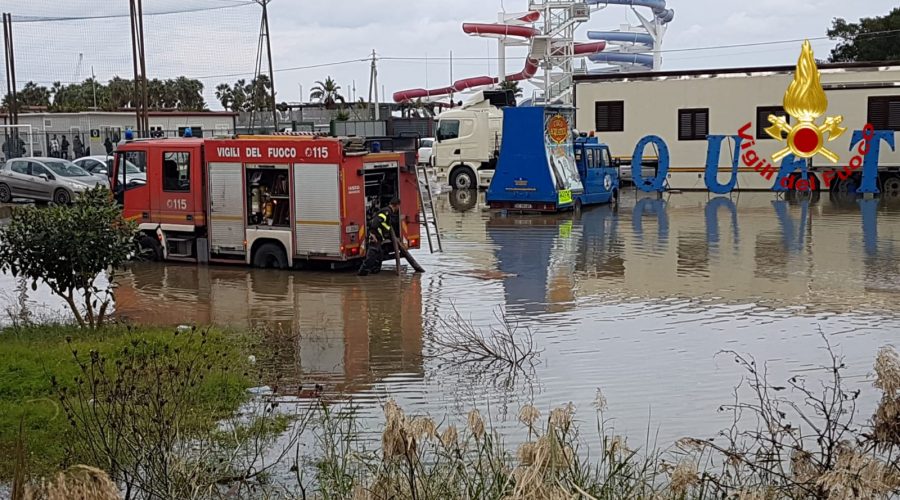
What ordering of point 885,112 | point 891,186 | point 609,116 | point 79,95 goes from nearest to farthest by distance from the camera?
point 891,186 → point 885,112 → point 609,116 → point 79,95

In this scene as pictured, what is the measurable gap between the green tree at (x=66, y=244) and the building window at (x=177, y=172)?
638 cm

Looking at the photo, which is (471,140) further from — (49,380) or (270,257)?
(49,380)

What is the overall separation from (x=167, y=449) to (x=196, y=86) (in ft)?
297

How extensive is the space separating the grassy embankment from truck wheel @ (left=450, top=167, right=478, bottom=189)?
23824 millimetres

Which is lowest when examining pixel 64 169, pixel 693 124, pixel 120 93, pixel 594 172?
pixel 594 172

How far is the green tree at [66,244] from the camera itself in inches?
467

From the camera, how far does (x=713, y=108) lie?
3834cm

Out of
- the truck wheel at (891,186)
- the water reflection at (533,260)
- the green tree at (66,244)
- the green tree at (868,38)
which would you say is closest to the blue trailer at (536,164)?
the water reflection at (533,260)

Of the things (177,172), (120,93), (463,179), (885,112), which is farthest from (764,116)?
(120,93)

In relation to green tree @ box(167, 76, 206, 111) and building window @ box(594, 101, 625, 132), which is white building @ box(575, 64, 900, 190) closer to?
building window @ box(594, 101, 625, 132)

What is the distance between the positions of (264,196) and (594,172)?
15.0 metres

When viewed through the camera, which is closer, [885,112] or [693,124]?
[885,112]

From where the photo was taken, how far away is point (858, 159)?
117 ft

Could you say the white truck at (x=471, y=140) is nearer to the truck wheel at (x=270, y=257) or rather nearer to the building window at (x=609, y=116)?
the building window at (x=609, y=116)
